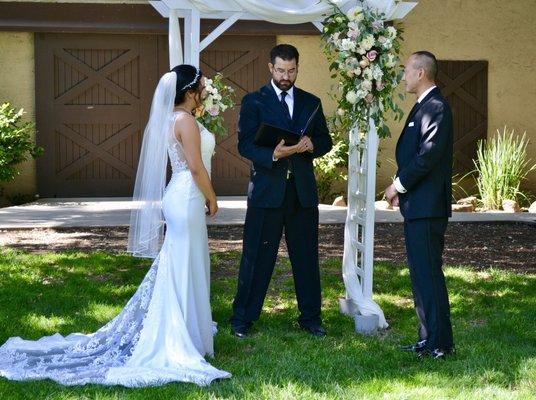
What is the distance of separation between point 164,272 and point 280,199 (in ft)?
3.66

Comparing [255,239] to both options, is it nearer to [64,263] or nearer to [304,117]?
[304,117]

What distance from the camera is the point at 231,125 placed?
591 inches

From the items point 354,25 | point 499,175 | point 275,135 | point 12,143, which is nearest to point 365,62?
point 354,25

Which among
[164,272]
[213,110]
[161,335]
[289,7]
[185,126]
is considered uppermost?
[289,7]

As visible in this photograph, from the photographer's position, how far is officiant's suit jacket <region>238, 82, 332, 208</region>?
22.1 feet

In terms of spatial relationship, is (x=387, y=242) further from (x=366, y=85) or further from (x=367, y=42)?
(x=367, y=42)

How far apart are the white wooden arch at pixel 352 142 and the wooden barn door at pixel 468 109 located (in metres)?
8.10

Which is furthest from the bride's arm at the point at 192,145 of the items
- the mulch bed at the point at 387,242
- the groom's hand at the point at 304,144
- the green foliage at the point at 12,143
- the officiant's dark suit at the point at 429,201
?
the green foliage at the point at 12,143

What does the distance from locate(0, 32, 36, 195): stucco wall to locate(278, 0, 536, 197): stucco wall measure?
397cm

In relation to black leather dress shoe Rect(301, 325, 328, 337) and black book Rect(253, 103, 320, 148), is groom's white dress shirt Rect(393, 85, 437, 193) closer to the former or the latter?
black book Rect(253, 103, 320, 148)

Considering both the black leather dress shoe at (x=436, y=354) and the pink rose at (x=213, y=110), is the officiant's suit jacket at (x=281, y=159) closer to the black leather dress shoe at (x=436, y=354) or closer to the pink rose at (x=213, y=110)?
the pink rose at (x=213, y=110)

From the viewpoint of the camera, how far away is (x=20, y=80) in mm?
14570

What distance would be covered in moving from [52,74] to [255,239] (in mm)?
8681

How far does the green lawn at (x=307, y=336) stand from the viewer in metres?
5.32
